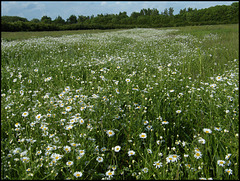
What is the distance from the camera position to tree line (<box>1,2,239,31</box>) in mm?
33897

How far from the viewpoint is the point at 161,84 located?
13.0ft

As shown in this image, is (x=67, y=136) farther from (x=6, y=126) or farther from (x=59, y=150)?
(x=6, y=126)

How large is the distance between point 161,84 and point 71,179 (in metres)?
2.73

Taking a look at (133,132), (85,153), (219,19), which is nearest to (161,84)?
(133,132)

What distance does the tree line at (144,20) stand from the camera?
1335 inches

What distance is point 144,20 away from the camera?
5884 cm

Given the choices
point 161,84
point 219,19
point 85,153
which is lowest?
point 85,153

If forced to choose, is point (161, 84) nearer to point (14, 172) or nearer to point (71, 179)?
point (71, 179)

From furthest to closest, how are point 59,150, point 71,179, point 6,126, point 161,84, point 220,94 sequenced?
point 161,84
point 220,94
point 6,126
point 59,150
point 71,179

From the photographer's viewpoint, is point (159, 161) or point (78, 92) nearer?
point (159, 161)

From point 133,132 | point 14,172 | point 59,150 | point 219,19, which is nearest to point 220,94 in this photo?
point 133,132

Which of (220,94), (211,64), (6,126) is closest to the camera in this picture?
(6,126)

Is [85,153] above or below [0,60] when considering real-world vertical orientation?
below

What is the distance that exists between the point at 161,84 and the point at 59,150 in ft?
8.44
